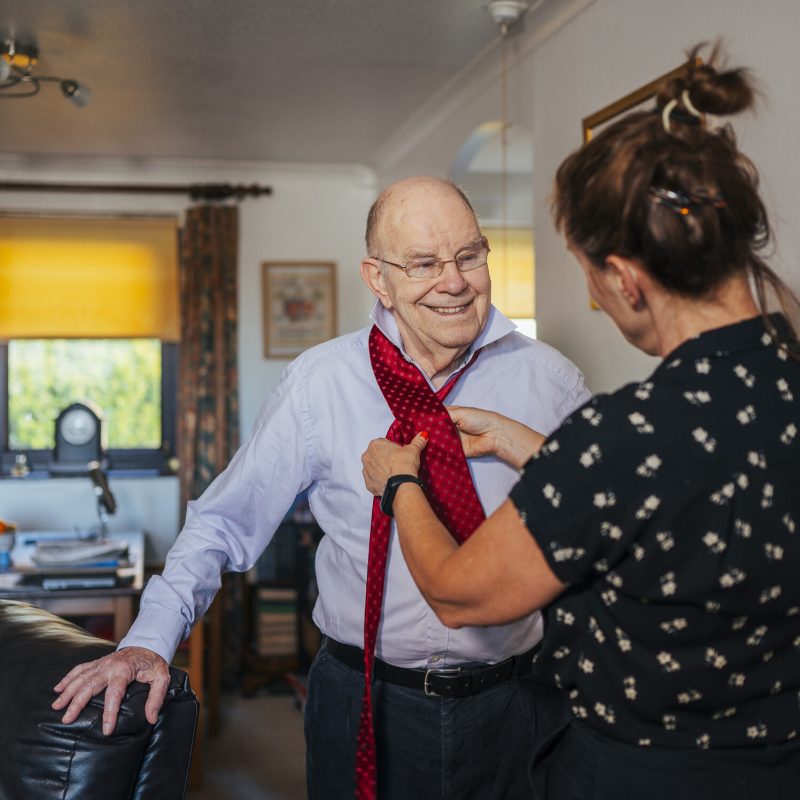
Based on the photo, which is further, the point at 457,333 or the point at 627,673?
the point at 457,333

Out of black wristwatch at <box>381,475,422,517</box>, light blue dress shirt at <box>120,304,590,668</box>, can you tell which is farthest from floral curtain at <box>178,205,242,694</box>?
black wristwatch at <box>381,475,422,517</box>

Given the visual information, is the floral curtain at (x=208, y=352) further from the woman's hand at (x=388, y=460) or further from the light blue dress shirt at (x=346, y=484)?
the woman's hand at (x=388, y=460)

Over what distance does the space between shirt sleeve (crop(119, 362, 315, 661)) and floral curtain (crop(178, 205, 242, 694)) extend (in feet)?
11.8

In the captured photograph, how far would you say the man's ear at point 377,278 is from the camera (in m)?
1.75

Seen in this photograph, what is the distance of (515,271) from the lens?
4.68 metres

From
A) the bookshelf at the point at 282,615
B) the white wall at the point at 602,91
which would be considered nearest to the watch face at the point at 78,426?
the bookshelf at the point at 282,615

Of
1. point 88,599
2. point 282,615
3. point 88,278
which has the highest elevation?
point 88,278

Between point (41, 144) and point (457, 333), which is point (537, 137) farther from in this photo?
point (41, 144)

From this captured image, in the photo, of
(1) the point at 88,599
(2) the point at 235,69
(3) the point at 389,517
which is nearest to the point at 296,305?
(2) the point at 235,69

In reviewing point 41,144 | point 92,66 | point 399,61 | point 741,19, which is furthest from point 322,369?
point 41,144

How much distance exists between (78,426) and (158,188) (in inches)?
55.5

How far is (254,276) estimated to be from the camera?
219 inches

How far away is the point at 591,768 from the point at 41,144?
4.64 meters

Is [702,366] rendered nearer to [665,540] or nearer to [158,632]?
[665,540]
